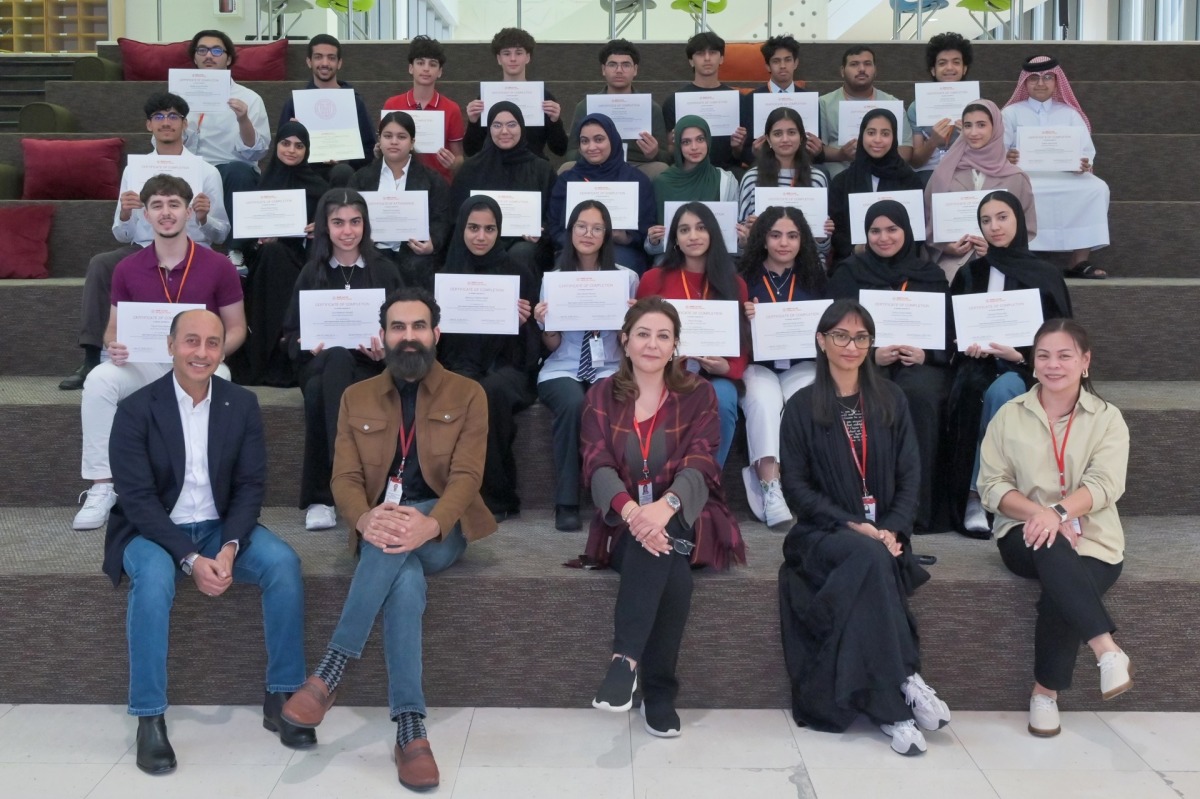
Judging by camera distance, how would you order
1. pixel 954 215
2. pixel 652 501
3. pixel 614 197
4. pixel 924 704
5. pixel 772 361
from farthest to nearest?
1. pixel 614 197
2. pixel 954 215
3. pixel 772 361
4. pixel 652 501
5. pixel 924 704

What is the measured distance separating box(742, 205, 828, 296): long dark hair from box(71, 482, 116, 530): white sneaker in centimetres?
232

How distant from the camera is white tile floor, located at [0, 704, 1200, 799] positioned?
8.94 ft

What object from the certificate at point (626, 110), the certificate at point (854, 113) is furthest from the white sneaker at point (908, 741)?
the certificate at point (626, 110)

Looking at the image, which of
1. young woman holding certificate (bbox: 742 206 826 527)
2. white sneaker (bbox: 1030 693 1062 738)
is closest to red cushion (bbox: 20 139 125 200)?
young woman holding certificate (bbox: 742 206 826 527)

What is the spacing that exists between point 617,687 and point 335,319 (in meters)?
1.69

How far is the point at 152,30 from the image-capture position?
33.9ft

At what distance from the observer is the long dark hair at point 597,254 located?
13.9ft

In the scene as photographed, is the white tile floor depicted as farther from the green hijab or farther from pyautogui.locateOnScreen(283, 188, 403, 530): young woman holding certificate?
the green hijab

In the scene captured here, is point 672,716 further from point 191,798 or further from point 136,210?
point 136,210

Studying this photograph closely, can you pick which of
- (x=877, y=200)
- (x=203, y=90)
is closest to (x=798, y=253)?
(x=877, y=200)

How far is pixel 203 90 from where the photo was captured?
540 cm

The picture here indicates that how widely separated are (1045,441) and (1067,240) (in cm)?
217

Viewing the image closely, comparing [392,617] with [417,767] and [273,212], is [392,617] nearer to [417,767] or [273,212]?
[417,767]

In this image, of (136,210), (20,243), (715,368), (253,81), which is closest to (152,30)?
(253,81)
